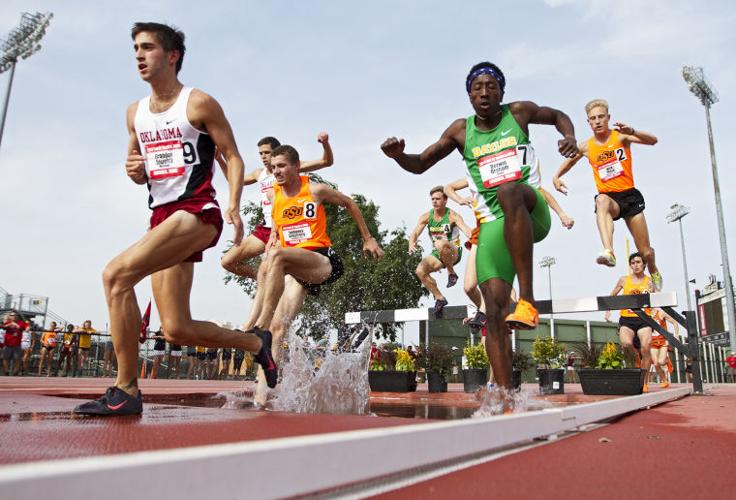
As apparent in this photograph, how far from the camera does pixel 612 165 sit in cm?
716

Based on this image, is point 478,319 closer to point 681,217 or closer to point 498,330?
point 498,330

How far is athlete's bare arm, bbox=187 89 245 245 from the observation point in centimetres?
354

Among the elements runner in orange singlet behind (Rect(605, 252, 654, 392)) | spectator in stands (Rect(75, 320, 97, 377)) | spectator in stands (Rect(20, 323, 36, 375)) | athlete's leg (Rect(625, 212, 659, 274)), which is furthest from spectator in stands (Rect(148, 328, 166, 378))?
athlete's leg (Rect(625, 212, 659, 274))

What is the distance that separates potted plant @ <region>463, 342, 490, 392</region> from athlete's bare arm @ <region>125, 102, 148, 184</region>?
22.0ft

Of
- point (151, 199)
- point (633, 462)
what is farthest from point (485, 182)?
point (633, 462)

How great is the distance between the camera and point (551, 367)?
952 centimetres

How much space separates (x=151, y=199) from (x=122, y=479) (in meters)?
3.03

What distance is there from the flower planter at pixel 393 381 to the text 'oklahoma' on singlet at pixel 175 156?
6036 millimetres

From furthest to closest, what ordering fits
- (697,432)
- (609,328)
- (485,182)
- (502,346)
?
(609,328) → (485,182) → (502,346) → (697,432)

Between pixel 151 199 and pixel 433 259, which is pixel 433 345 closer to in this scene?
pixel 433 259

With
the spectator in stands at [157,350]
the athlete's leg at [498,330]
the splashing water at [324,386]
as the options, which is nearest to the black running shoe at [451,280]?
the splashing water at [324,386]

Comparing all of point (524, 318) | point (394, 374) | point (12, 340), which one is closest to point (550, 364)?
point (394, 374)

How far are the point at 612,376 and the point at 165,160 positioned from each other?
612cm

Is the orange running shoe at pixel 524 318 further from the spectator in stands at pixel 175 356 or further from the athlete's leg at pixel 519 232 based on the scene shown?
the spectator in stands at pixel 175 356
